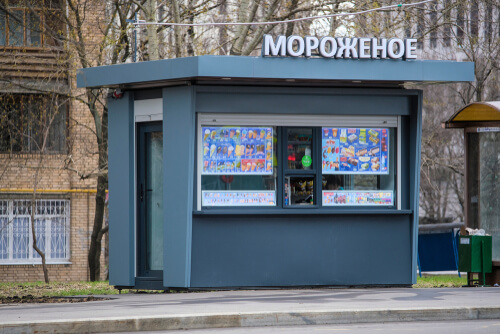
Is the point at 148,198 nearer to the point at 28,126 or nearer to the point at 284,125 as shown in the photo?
the point at 284,125

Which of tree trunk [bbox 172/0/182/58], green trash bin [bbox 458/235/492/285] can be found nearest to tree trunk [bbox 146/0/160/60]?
tree trunk [bbox 172/0/182/58]

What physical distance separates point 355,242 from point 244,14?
8.85 m

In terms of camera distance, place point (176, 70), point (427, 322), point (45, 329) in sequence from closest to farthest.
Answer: point (45, 329)
point (427, 322)
point (176, 70)

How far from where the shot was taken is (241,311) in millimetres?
9766

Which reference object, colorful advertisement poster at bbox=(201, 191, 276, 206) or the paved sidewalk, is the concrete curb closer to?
the paved sidewalk

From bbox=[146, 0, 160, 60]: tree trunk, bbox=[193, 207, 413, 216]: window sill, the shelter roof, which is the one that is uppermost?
bbox=[146, 0, 160, 60]: tree trunk

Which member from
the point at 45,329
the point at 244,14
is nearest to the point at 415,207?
the point at 45,329

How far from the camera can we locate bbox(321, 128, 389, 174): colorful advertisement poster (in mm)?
13156

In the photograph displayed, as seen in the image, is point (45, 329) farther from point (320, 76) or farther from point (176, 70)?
point (320, 76)

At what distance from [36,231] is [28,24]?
318 inches

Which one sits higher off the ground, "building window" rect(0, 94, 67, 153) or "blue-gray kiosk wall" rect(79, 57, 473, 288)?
"building window" rect(0, 94, 67, 153)

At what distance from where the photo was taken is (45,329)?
9.09 m

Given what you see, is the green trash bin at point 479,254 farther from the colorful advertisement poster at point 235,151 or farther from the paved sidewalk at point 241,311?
the colorful advertisement poster at point 235,151

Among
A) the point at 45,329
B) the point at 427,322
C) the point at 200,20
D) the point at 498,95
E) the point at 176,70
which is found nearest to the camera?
the point at 45,329
